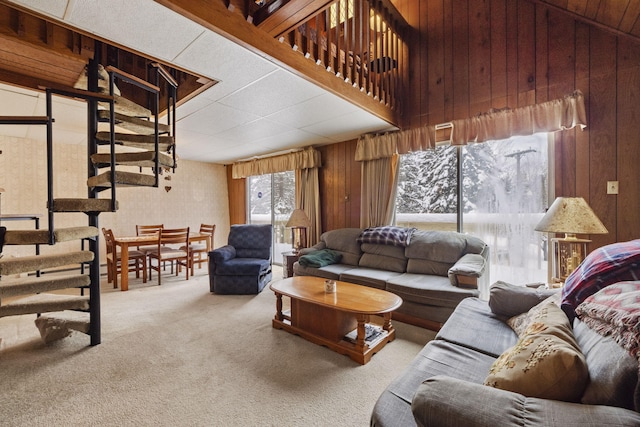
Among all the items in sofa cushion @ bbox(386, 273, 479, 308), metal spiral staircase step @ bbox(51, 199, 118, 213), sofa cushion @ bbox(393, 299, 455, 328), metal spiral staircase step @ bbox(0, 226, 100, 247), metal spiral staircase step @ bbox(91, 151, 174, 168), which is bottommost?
sofa cushion @ bbox(393, 299, 455, 328)

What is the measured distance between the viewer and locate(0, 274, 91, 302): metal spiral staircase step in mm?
2154

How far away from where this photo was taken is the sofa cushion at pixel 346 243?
151 inches

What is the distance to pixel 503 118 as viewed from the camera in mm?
2936

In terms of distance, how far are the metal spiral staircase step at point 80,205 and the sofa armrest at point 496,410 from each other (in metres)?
2.58

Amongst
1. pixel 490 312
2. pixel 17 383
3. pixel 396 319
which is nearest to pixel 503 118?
pixel 490 312

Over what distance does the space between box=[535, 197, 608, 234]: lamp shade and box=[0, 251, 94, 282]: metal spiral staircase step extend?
374 cm

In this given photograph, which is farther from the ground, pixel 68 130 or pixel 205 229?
pixel 68 130

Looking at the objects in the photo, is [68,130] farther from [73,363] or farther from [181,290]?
[73,363]

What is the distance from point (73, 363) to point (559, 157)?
463 cm

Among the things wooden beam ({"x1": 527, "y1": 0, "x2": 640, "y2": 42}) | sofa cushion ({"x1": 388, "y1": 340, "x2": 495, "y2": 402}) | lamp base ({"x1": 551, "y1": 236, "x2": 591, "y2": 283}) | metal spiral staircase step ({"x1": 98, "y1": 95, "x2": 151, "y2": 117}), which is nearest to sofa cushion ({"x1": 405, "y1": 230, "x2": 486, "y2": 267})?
lamp base ({"x1": 551, "y1": 236, "x2": 591, "y2": 283})

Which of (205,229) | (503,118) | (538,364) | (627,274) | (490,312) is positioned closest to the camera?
(538,364)

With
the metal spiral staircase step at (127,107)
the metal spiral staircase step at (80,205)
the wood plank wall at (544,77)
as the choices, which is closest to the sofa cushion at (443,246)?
the wood plank wall at (544,77)

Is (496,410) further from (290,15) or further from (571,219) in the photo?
(290,15)

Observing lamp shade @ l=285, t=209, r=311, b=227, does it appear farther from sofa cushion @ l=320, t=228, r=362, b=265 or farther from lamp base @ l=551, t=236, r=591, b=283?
lamp base @ l=551, t=236, r=591, b=283
